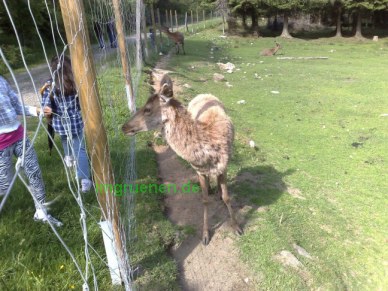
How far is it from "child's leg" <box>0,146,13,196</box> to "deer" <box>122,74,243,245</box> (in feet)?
3.64

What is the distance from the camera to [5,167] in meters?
3.07

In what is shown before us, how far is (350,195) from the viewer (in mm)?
4875

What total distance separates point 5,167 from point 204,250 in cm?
215

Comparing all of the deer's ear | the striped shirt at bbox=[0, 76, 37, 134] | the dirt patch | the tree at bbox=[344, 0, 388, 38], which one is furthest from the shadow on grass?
the tree at bbox=[344, 0, 388, 38]

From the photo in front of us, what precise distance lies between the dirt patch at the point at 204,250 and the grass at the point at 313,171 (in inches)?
6.8

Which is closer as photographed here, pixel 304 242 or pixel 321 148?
pixel 304 242

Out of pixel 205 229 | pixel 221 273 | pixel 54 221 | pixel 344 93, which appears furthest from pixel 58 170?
pixel 344 93

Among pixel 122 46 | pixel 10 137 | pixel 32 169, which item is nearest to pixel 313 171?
pixel 122 46

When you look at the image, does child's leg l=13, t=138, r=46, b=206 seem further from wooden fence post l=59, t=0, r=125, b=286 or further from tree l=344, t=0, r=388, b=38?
tree l=344, t=0, r=388, b=38

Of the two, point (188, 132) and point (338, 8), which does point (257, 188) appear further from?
point (338, 8)

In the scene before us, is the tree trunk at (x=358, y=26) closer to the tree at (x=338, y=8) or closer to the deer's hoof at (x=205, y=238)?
the tree at (x=338, y=8)

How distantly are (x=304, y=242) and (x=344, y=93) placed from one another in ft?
24.6

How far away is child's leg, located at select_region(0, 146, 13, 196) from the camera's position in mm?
3026

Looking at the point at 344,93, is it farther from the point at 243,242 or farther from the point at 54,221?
the point at 54,221
